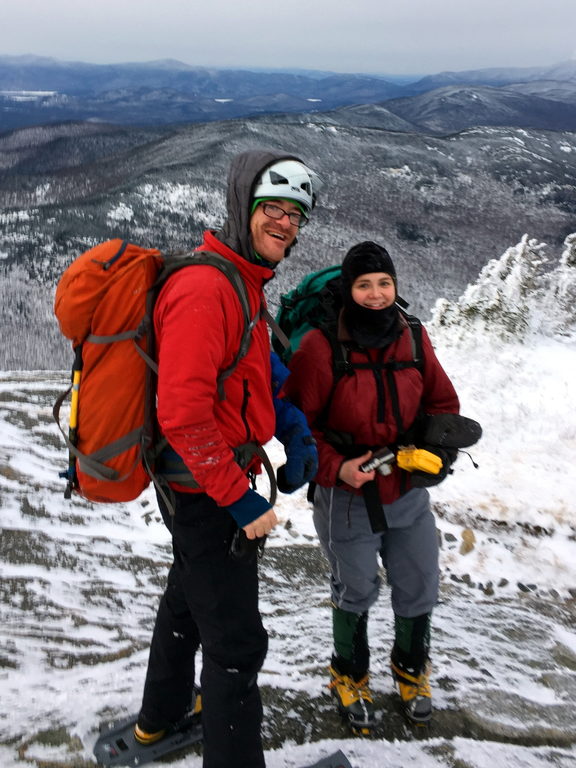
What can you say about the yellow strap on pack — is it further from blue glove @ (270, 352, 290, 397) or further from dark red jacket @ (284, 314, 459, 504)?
blue glove @ (270, 352, 290, 397)

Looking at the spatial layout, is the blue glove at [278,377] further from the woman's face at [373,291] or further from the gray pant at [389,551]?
the gray pant at [389,551]

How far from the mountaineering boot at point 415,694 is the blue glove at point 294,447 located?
66.6 inches

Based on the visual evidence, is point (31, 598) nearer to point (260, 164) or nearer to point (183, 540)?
point (183, 540)

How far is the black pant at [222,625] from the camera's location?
2652mm

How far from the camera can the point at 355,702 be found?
361cm

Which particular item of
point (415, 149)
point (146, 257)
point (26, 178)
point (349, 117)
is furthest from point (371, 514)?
point (349, 117)

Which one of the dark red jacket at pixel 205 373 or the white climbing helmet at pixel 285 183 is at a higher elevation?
the white climbing helmet at pixel 285 183

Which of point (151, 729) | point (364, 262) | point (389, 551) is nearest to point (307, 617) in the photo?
point (389, 551)

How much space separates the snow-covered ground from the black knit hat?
286 centimetres

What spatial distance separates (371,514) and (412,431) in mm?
583

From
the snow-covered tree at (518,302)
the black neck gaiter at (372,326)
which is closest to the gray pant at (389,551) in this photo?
the black neck gaiter at (372,326)

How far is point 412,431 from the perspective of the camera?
11.6 ft

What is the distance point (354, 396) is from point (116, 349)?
1.46 meters

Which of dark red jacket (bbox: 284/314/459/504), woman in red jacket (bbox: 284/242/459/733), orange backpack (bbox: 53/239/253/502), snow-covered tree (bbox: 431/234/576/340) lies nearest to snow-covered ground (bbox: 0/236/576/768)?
woman in red jacket (bbox: 284/242/459/733)
